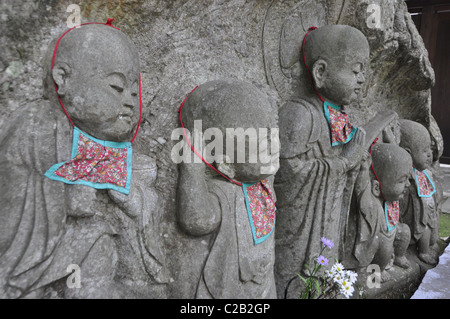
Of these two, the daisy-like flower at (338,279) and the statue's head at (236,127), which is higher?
the statue's head at (236,127)

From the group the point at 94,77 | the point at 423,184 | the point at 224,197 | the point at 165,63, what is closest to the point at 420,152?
the point at 423,184

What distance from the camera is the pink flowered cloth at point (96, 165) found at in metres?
1.58

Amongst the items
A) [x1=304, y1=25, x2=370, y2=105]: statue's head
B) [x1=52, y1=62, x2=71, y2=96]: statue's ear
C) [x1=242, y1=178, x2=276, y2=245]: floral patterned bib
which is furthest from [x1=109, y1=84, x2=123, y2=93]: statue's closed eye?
[x1=304, y1=25, x2=370, y2=105]: statue's head

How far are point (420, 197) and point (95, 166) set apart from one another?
3310mm

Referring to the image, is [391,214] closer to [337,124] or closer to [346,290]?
[337,124]

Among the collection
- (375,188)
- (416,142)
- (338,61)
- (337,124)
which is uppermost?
(338,61)

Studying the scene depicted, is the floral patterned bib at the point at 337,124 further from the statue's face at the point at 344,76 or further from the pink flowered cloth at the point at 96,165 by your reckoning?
the pink flowered cloth at the point at 96,165

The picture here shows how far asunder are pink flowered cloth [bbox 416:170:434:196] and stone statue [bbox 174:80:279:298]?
2450 millimetres

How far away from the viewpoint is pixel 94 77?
1.59 metres

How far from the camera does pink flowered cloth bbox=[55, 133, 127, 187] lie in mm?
1578

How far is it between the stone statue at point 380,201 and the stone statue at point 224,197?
4.40 feet

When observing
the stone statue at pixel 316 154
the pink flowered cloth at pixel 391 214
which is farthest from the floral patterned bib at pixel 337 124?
the pink flowered cloth at pixel 391 214

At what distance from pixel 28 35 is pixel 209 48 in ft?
3.17

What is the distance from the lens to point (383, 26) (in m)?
3.11
